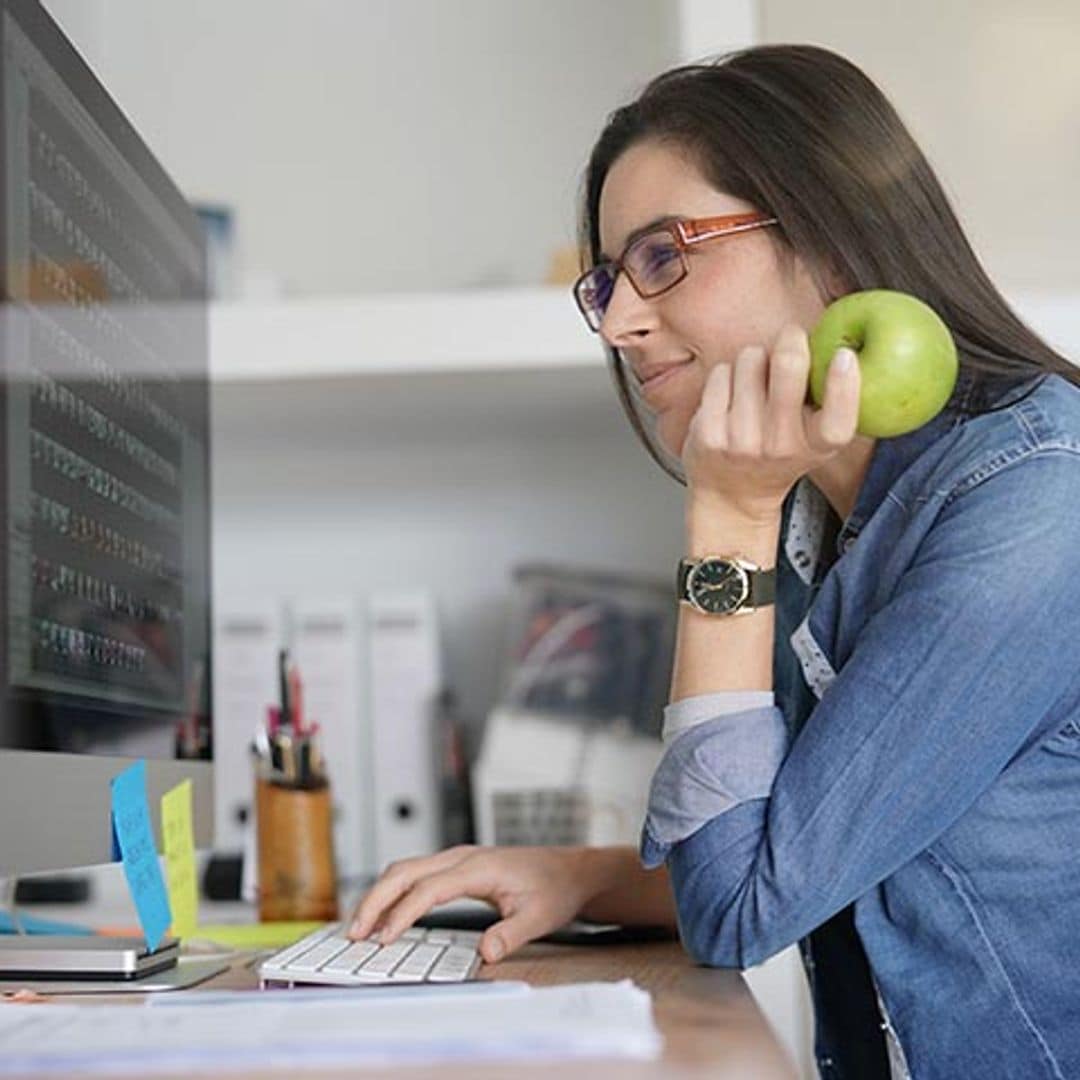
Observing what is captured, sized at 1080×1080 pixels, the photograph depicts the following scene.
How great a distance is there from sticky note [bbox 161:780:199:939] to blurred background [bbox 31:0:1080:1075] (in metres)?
0.61

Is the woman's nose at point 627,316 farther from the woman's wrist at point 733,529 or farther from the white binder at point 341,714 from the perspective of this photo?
the white binder at point 341,714

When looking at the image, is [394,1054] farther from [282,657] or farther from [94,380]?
[282,657]

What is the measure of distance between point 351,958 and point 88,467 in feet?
1.09

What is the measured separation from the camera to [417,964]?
3.22 ft

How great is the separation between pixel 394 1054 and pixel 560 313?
132cm

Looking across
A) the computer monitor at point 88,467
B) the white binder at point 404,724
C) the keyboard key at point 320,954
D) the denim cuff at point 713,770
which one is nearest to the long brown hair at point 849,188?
the denim cuff at point 713,770

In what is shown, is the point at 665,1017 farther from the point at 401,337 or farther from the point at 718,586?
the point at 401,337

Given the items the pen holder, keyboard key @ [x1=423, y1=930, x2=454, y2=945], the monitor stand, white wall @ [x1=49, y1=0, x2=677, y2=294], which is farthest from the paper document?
white wall @ [x1=49, y1=0, x2=677, y2=294]

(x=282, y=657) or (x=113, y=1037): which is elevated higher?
(x=282, y=657)

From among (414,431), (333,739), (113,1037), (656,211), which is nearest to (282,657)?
(333,739)

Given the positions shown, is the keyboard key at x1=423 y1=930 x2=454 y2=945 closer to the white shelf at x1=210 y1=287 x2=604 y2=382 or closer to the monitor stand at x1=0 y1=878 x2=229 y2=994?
the monitor stand at x1=0 y1=878 x2=229 y2=994

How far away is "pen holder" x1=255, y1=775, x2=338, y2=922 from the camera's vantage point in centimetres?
168

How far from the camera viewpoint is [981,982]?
1.00 metres

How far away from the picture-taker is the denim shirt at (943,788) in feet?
3.13
